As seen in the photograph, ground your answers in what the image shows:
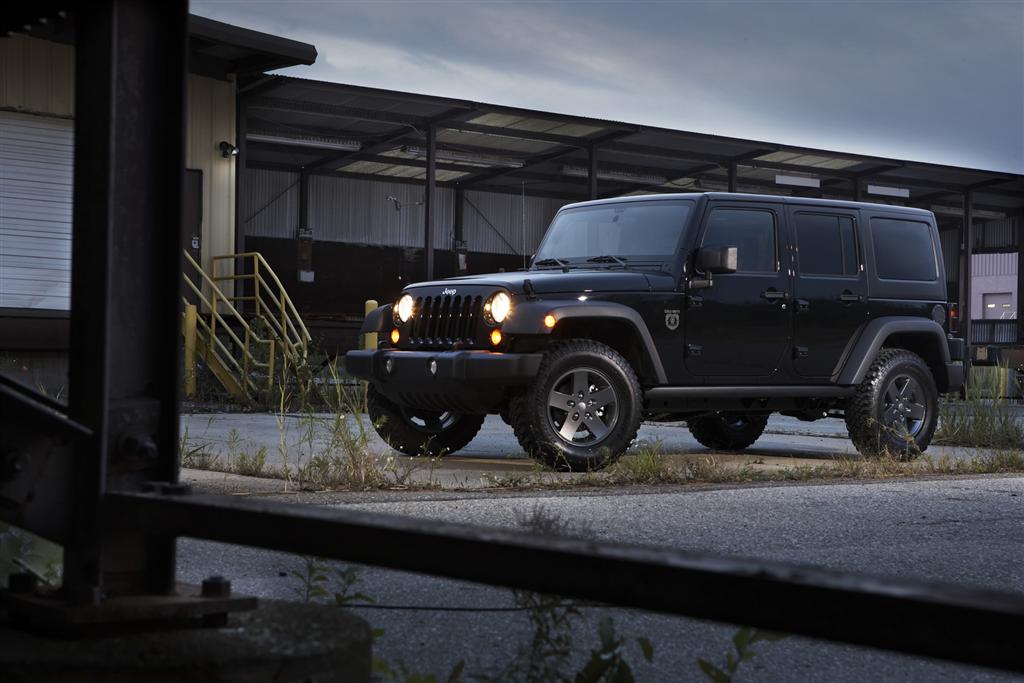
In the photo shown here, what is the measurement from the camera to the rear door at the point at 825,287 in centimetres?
964

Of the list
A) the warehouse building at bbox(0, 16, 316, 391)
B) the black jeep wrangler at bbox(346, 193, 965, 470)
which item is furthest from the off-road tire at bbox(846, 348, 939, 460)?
the warehouse building at bbox(0, 16, 316, 391)

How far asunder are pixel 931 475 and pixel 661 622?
5.35 meters

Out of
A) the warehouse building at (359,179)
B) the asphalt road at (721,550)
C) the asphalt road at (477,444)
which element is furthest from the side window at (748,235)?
the warehouse building at (359,179)

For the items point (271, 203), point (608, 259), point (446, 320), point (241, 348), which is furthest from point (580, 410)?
point (271, 203)

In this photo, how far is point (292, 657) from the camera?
2393mm

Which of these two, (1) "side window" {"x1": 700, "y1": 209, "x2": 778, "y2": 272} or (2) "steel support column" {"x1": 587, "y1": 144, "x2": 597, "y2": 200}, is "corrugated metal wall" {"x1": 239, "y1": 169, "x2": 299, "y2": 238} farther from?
(1) "side window" {"x1": 700, "y1": 209, "x2": 778, "y2": 272}

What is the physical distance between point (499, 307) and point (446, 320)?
0.57 metres

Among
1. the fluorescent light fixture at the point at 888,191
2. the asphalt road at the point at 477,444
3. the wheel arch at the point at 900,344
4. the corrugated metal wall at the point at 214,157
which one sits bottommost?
the asphalt road at the point at 477,444

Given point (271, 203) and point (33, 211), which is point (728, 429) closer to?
point (33, 211)

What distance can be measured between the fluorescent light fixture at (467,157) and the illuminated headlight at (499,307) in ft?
66.0

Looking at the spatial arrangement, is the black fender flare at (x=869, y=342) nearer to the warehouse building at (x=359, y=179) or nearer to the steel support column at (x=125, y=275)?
the steel support column at (x=125, y=275)

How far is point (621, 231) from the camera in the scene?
952cm

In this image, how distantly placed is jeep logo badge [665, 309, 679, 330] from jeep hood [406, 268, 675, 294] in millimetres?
162

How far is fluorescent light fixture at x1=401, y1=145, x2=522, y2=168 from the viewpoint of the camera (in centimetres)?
2870
